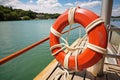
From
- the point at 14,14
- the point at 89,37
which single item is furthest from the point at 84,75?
the point at 14,14

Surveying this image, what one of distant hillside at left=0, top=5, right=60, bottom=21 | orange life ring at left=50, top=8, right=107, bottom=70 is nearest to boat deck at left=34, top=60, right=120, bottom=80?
orange life ring at left=50, top=8, right=107, bottom=70

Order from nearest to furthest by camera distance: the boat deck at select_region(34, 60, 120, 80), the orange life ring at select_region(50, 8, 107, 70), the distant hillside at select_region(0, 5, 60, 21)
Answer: the orange life ring at select_region(50, 8, 107, 70) → the boat deck at select_region(34, 60, 120, 80) → the distant hillside at select_region(0, 5, 60, 21)

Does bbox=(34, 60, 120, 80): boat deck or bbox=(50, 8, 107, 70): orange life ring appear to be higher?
bbox=(50, 8, 107, 70): orange life ring

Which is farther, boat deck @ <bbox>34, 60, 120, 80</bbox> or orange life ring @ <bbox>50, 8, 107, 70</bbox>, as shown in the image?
boat deck @ <bbox>34, 60, 120, 80</bbox>

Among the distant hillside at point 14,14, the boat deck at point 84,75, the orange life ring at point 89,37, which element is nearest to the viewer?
the orange life ring at point 89,37

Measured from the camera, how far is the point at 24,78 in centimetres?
363

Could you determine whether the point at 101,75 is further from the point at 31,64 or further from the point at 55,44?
the point at 31,64

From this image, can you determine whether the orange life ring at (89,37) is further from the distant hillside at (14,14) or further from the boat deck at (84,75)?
the distant hillside at (14,14)

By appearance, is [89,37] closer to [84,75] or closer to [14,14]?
[84,75]

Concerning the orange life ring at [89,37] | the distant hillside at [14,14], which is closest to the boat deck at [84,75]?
the orange life ring at [89,37]

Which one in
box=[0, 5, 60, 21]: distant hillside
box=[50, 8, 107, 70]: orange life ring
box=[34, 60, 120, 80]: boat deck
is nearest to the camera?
box=[50, 8, 107, 70]: orange life ring

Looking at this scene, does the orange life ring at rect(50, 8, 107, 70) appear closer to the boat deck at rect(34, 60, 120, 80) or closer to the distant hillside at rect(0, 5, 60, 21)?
the boat deck at rect(34, 60, 120, 80)

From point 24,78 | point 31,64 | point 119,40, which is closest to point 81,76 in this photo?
point 119,40

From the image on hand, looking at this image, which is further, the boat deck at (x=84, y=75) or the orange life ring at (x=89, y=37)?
the boat deck at (x=84, y=75)
